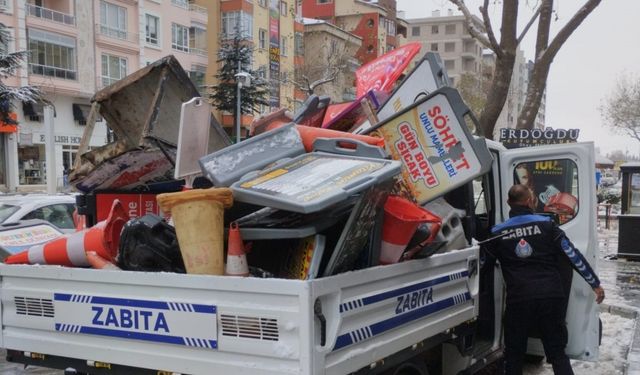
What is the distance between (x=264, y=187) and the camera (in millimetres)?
2766

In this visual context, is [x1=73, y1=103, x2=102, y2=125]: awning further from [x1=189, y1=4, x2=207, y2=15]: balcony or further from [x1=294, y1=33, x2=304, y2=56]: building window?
[x1=294, y1=33, x2=304, y2=56]: building window

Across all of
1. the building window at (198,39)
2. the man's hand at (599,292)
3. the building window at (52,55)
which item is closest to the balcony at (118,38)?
the building window at (52,55)

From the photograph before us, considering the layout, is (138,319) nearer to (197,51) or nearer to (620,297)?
(620,297)

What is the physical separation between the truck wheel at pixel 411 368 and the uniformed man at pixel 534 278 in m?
1.10

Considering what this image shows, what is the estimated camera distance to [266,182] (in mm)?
2840

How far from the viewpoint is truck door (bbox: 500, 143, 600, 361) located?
4566 mm

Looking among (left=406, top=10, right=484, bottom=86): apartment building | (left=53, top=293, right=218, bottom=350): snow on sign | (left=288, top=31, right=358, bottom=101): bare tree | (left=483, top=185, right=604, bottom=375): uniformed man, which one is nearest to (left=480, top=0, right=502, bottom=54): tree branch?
(left=483, top=185, right=604, bottom=375): uniformed man

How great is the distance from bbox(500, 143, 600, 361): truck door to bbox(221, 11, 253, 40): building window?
120ft

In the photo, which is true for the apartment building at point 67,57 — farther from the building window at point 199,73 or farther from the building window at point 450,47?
the building window at point 450,47

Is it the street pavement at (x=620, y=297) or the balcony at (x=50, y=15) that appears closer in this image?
the street pavement at (x=620, y=297)

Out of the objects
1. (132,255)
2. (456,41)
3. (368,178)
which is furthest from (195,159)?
(456,41)

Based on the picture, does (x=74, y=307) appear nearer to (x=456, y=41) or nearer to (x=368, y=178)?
(x=368, y=178)

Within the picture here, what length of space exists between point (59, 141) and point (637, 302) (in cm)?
2836

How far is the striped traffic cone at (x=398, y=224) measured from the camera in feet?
10.1
